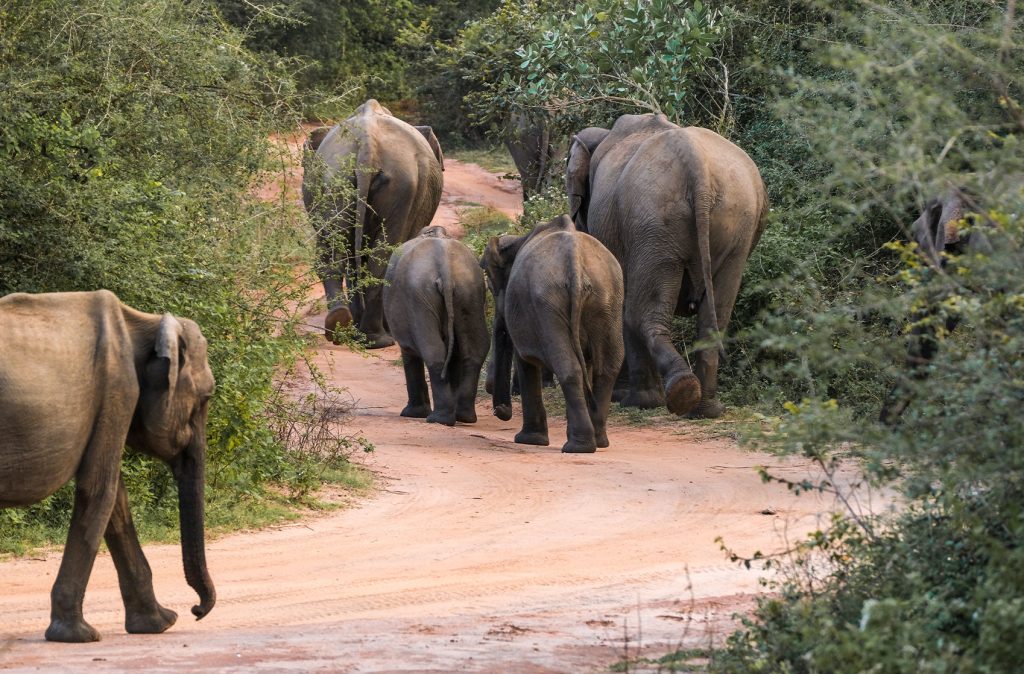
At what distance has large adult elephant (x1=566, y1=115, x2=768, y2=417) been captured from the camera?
1316 centimetres

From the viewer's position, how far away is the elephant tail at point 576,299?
11750 millimetres

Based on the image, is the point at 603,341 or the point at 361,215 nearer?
the point at 603,341

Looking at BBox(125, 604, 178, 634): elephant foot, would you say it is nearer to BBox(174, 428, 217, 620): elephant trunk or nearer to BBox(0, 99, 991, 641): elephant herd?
BBox(0, 99, 991, 641): elephant herd

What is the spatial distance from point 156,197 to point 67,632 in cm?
437

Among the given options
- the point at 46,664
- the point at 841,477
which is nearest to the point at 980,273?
the point at 46,664

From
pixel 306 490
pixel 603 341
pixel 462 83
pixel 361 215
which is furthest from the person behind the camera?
pixel 462 83

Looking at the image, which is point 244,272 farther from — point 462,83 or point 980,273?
point 462,83

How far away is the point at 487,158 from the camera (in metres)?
34.3

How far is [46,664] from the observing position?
225 inches

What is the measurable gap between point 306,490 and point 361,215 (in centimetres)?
671

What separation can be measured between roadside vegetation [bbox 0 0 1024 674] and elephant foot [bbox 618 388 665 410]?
2.37 ft

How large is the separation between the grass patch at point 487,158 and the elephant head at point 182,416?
2618cm

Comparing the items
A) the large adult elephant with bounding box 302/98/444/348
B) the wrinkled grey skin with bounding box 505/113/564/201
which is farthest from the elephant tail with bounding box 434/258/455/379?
the wrinkled grey skin with bounding box 505/113/564/201

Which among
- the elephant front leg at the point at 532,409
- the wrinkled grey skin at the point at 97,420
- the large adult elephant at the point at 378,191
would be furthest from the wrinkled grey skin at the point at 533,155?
the wrinkled grey skin at the point at 97,420
